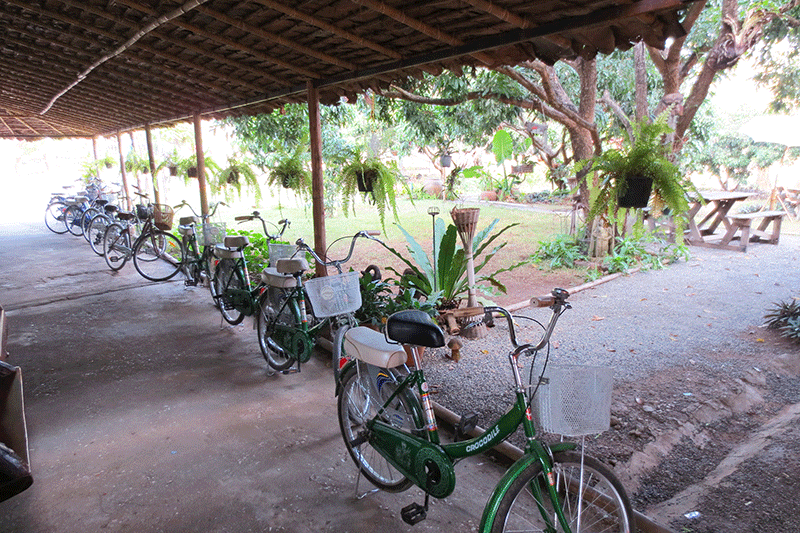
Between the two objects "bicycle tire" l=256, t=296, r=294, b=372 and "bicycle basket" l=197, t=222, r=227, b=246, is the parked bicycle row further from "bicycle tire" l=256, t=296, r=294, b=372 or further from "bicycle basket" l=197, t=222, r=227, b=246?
"bicycle basket" l=197, t=222, r=227, b=246

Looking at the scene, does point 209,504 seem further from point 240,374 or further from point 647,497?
point 647,497

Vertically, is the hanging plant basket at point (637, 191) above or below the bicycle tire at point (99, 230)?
above

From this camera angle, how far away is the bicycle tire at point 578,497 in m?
1.58

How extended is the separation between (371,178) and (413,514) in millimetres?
2687

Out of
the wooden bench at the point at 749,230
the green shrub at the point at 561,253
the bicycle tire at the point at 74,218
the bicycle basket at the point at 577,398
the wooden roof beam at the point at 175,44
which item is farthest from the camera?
the bicycle tire at the point at 74,218

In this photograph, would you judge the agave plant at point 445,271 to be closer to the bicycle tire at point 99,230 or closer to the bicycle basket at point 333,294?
the bicycle basket at point 333,294

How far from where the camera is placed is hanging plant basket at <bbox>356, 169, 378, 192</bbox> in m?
4.00

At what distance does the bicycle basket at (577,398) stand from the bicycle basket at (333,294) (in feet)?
5.31

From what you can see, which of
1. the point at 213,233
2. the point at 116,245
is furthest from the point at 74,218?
the point at 213,233

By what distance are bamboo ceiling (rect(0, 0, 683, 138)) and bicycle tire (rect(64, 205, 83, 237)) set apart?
3863mm

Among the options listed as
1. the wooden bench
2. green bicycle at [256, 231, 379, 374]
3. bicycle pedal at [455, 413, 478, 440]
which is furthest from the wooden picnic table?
bicycle pedal at [455, 413, 478, 440]

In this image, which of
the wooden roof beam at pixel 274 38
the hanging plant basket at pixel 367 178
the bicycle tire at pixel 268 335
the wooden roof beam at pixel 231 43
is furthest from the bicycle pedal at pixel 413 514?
the wooden roof beam at pixel 231 43

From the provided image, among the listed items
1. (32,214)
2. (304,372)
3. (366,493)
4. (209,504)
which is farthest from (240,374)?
(32,214)

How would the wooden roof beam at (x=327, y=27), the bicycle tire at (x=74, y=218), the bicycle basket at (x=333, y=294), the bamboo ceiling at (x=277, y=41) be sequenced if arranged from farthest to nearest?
1. the bicycle tire at (x=74, y=218)
2. the bicycle basket at (x=333, y=294)
3. the wooden roof beam at (x=327, y=27)
4. the bamboo ceiling at (x=277, y=41)
